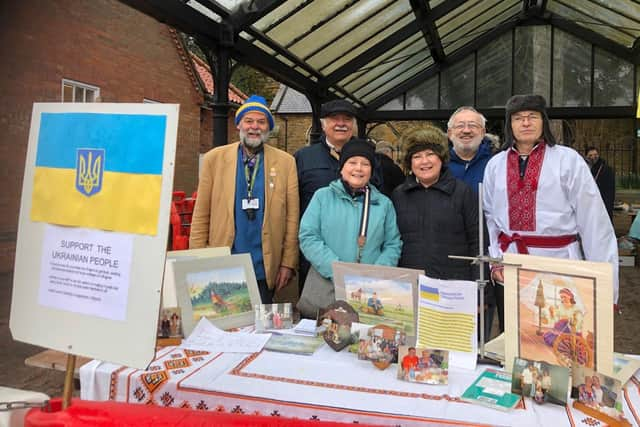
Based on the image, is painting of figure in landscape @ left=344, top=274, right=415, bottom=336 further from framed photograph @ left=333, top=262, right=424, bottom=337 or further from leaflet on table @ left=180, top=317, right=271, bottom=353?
leaflet on table @ left=180, top=317, right=271, bottom=353

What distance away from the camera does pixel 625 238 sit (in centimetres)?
823

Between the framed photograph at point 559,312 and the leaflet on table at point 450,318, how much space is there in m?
0.13

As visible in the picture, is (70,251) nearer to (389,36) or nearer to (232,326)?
(232,326)

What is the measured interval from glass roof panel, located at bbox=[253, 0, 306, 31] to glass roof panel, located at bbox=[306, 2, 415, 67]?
1260mm

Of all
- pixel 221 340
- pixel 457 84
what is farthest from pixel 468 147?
pixel 457 84

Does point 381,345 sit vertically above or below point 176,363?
above

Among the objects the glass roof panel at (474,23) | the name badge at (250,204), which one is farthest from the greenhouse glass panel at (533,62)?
the name badge at (250,204)

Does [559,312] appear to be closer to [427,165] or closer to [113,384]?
[427,165]

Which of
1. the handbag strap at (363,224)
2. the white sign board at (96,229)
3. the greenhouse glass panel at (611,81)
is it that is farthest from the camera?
the greenhouse glass panel at (611,81)

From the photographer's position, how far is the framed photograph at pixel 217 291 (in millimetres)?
2031

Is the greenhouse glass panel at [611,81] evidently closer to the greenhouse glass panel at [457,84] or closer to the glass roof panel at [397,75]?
the greenhouse glass panel at [457,84]

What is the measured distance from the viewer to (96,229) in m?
Result: 1.16

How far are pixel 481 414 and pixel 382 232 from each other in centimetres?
117

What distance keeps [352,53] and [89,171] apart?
26.1ft
